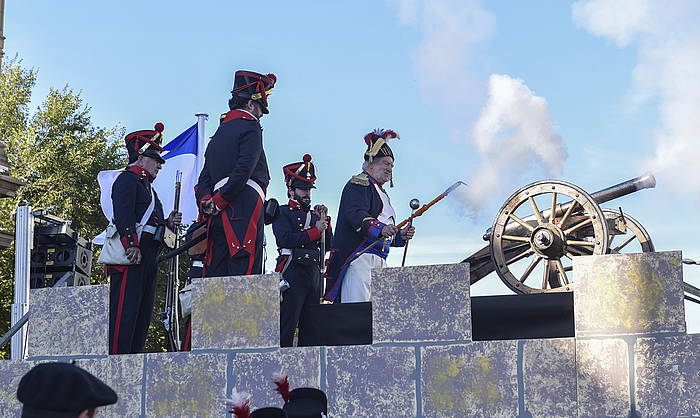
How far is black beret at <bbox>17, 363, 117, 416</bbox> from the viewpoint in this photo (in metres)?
2.88

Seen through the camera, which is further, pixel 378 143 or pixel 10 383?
pixel 378 143

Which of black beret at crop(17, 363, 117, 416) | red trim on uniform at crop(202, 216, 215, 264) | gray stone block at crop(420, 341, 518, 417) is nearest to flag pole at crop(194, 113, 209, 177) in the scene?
red trim on uniform at crop(202, 216, 215, 264)

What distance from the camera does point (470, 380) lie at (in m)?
5.43

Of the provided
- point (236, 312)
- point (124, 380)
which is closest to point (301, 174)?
point (236, 312)

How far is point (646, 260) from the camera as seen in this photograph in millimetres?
5137

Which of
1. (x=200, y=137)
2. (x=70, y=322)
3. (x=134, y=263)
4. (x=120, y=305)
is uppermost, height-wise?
(x=200, y=137)

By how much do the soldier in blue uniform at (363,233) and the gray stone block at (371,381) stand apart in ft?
5.45

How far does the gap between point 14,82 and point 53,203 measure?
4869 millimetres

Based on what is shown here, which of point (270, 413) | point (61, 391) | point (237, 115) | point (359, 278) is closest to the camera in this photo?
point (61, 391)

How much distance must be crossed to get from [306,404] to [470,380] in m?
1.24

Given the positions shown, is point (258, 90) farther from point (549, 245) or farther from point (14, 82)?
point (14, 82)

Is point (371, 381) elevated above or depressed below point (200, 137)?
A: below

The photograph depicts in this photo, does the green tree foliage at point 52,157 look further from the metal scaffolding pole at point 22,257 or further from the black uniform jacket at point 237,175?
the black uniform jacket at point 237,175

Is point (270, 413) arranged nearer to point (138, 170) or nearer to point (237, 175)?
point (237, 175)
